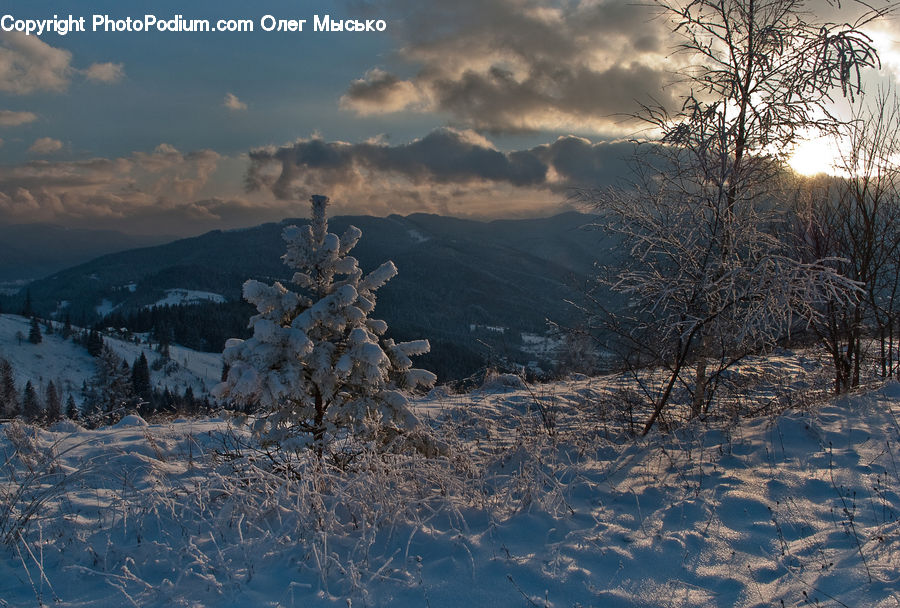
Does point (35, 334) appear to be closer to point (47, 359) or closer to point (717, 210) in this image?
point (47, 359)

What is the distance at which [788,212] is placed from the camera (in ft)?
24.5

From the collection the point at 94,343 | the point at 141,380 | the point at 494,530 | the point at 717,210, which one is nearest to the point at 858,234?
the point at 717,210

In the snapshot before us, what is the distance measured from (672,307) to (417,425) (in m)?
3.78

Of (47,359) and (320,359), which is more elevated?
(320,359)

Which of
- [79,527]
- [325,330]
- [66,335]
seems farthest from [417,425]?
[66,335]

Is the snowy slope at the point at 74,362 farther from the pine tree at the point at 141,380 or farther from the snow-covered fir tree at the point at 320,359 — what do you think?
the snow-covered fir tree at the point at 320,359

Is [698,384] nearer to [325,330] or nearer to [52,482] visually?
[325,330]

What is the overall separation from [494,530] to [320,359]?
11.9ft

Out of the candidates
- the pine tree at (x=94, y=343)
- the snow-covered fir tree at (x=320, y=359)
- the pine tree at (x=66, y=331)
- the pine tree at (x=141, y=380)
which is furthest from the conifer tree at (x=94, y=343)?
the snow-covered fir tree at (x=320, y=359)

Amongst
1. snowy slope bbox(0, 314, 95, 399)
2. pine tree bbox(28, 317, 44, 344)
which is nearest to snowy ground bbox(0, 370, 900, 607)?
snowy slope bbox(0, 314, 95, 399)

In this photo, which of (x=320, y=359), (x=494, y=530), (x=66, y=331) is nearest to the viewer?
(x=494, y=530)

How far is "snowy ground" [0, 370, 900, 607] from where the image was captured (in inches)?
119

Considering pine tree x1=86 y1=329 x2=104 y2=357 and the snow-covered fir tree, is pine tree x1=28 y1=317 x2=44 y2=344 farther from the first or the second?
the snow-covered fir tree

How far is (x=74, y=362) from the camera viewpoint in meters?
107
